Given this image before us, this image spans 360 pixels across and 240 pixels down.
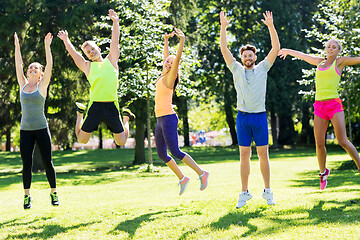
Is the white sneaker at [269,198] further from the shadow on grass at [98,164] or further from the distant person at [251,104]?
the shadow on grass at [98,164]

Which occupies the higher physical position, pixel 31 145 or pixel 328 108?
pixel 328 108

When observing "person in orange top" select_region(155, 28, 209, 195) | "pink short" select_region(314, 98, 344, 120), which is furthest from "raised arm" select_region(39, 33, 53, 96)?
"pink short" select_region(314, 98, 344, 120)

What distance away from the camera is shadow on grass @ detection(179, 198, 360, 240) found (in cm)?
544

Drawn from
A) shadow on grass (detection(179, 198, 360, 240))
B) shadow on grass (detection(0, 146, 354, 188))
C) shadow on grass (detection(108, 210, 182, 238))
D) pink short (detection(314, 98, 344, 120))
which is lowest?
shadow on grass (detection(0, 146, 354, 188))

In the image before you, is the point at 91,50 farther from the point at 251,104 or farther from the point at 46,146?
the point at 251,104

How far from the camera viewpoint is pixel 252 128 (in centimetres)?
654

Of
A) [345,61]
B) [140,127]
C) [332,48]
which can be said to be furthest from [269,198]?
[140,127]

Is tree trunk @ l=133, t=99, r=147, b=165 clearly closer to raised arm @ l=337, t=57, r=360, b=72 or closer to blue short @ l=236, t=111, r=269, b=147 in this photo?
raised arm @ l=337, t=57, r=360, b=72

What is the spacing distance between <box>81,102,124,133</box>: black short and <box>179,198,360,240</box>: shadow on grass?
2290 millimetres

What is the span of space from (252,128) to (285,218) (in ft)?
4.71

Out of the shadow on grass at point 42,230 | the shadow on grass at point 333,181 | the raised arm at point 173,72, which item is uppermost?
the raised arm at point 173,72

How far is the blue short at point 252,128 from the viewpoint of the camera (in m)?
6.50

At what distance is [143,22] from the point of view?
1714 centimetres

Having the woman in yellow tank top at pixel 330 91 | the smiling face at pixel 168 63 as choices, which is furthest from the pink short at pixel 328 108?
the smiling face at pixel 168 63
